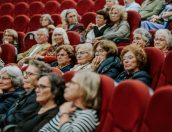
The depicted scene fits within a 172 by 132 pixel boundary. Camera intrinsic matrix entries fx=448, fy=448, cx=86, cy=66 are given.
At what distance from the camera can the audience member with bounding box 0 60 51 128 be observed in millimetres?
1820

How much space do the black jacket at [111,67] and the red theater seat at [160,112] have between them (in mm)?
750

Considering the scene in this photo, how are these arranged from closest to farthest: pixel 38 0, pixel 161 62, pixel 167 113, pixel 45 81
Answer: pixel 167 113 → pixel 45 81 → pixel 161 62 → pixel 38 0

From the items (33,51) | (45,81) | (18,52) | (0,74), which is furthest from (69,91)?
(18,52)

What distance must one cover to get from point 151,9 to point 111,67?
1.12m

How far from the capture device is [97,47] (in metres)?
2.20

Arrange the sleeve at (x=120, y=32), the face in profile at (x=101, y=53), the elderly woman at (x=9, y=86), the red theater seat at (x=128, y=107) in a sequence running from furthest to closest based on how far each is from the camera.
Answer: the sleeve at (x=120, y=32)
the face in profile at (x=101, y=53)
the elderly woman at (x=9, y=86)
the red theater seat at (x=128, y=107)

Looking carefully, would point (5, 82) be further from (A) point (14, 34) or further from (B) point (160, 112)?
(A) point (14, 34)

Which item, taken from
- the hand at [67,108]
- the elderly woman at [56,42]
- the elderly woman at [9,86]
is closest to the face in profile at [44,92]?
the hand at [67,108]

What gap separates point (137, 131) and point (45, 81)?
0.46 m

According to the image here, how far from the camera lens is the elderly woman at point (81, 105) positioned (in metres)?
1.50

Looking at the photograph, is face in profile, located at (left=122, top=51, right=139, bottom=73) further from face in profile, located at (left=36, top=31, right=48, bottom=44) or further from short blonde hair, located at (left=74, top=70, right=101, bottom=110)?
face in profile, located at (left=36, top=31, right=48, bottom=44)

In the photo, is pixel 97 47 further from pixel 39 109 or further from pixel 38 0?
pixel 38 0

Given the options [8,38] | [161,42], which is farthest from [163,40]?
[8,38]

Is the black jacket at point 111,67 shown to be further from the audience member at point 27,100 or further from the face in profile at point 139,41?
the audience member at point 27,100
